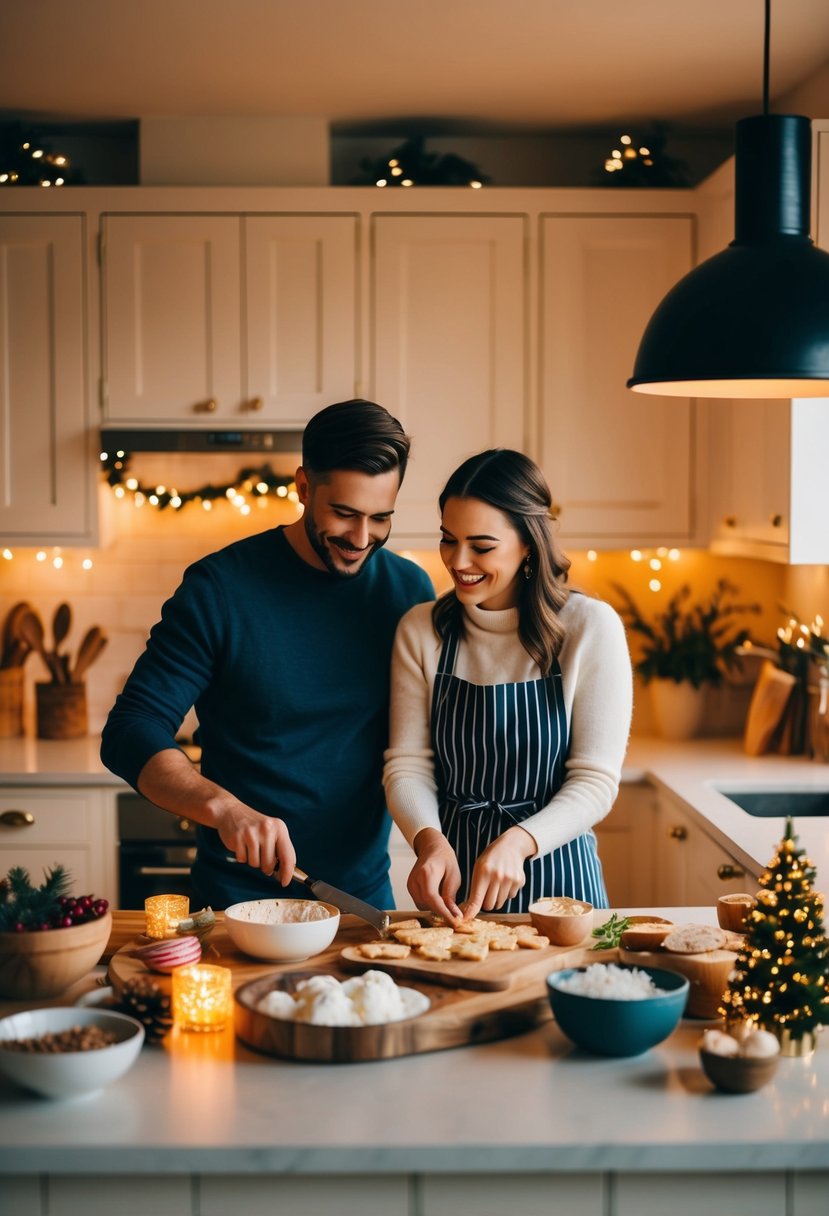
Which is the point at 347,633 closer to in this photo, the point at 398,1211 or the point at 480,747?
the point at 480,747

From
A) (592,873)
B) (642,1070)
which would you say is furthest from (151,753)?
(642,1070)

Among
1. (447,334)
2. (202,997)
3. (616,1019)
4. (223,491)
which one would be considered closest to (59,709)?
(223,491)

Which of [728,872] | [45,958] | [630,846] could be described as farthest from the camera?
[630,846]

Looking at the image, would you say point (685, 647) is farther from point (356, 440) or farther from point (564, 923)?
point (564, 923)

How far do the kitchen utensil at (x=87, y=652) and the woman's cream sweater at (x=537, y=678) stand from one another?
205 cm

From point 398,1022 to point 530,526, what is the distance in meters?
0.90

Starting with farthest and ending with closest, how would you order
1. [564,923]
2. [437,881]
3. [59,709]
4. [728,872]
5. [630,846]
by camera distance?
[59,709]
[630,846]
[728,872]
[437,881]
[564,923]

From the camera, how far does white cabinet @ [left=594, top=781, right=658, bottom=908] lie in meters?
3.51

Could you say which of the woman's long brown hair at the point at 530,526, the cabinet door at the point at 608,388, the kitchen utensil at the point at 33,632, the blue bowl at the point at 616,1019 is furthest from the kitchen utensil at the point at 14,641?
the blue bowl at the point at 616,1019

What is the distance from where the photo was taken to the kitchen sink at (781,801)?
3178 mm

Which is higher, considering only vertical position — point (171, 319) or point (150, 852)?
point (171, 319)

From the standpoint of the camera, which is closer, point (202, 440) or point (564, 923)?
point (564, 923)

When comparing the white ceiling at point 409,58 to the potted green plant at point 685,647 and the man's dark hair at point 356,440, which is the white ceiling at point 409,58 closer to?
the man's dark hair at point 356,440

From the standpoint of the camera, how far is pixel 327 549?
2.09m
